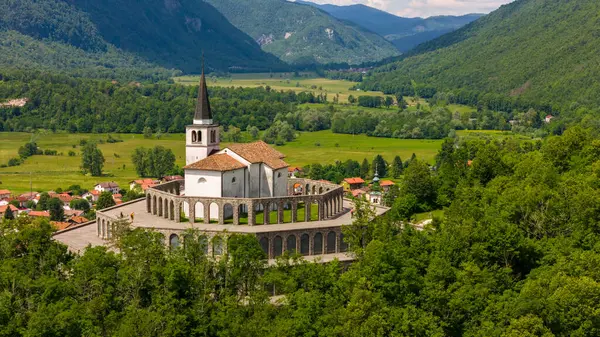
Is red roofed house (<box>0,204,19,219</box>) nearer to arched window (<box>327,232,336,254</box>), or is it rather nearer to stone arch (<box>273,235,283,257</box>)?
stone arch (<box>273,235,283,257</box>)

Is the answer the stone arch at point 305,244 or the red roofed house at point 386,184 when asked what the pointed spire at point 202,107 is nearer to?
the stone arch at point 305,244

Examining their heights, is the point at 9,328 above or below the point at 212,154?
below

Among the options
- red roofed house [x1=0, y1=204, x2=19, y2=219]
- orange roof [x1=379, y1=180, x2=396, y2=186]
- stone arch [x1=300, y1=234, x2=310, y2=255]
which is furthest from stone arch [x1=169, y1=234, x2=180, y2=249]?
orange roof [x1=379, y1=180, x2=396, y2=186]

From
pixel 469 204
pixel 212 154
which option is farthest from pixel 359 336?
Answer: pixel 212 154

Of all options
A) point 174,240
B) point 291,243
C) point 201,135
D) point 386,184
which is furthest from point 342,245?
point 386,184

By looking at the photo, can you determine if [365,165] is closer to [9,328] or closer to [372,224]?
[372,224]

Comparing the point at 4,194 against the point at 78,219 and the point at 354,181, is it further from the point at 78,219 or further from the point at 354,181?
the point at 354,181
